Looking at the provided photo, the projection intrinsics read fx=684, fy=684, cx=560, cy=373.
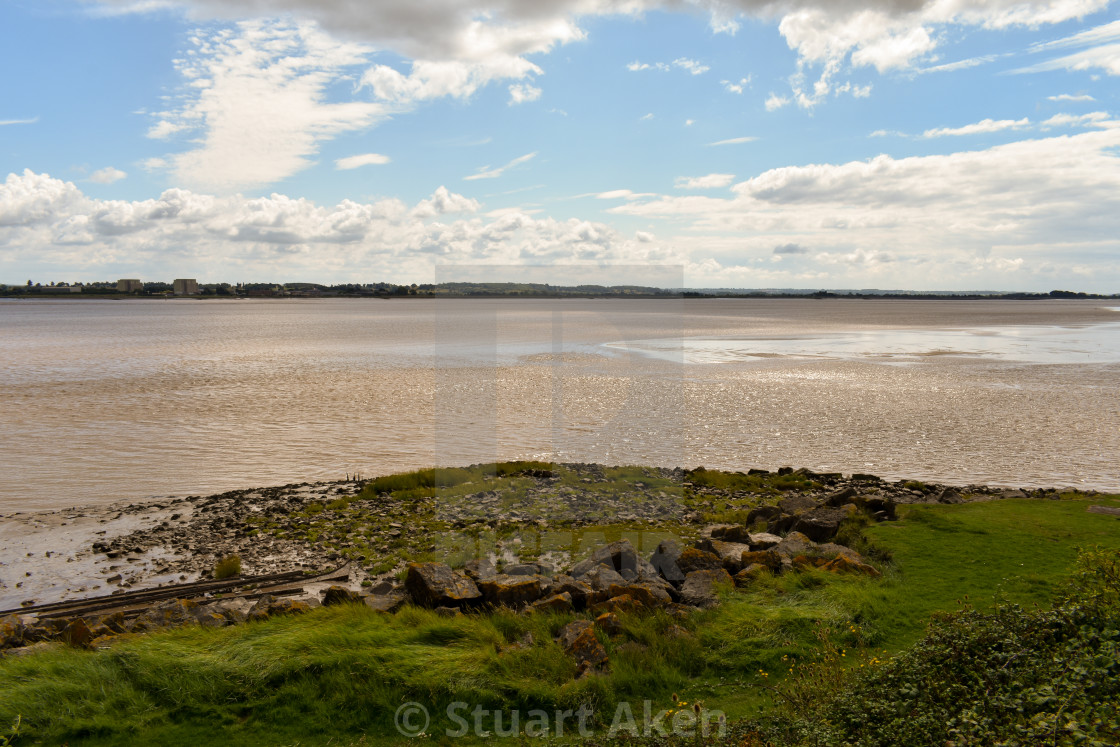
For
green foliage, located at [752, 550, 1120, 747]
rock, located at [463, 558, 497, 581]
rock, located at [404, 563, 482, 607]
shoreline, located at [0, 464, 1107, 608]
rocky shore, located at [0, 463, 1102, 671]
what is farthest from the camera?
shoreline, located at [0, 464, 1107, 608]

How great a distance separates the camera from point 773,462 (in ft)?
89.7

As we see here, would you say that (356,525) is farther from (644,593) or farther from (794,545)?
(794,545)

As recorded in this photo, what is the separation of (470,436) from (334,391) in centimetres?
1855

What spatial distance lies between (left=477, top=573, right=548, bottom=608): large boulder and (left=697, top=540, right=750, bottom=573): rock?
3.51m

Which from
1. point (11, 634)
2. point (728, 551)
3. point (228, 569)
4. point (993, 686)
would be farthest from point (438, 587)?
point (993, 686)

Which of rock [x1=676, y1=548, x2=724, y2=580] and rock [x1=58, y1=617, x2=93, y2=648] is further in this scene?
rock [x1=676, y1=548, x2=724, y2=580]

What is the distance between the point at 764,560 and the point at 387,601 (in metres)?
6.55

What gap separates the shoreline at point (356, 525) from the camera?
1611 centimetres

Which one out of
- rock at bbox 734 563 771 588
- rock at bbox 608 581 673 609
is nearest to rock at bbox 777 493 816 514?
rock at bbox 734 563 771 588

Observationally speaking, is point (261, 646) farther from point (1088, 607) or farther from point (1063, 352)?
point (1063, 352)

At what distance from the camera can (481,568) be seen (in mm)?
14461

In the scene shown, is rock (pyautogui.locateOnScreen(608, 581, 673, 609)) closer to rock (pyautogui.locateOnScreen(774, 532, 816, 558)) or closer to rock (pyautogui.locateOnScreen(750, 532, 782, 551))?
rock (pyautogui.locateOnScreen(774, 532, 816, 558))

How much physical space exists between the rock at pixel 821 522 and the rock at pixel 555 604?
240 inches

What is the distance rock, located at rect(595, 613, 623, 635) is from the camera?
9609 mm
